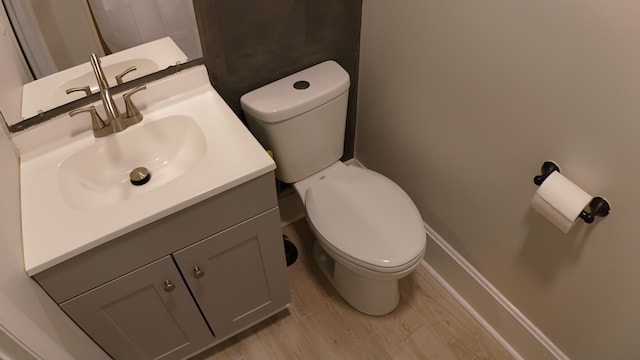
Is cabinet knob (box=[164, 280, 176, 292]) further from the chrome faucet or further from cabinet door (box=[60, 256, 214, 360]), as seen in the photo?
the chrome faucet

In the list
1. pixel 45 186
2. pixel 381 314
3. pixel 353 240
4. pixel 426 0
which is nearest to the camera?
pixel 45 186

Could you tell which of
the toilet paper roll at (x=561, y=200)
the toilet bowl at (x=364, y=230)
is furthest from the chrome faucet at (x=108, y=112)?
the toilet paper roll at (x=561, y=200)

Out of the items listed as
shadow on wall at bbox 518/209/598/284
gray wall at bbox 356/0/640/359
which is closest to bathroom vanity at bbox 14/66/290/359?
gray wall at bbox 356/0/640/359

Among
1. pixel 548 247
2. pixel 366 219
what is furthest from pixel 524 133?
pixel 366 219

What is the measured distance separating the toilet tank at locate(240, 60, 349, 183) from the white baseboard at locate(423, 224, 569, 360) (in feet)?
1.84

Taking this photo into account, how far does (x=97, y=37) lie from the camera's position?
49.0 inches

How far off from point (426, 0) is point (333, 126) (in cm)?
51

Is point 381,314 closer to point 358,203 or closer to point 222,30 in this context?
point 358,203

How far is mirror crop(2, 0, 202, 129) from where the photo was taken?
3.73 feet

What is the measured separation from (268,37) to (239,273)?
76 centimetres

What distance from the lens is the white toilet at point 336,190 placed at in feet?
4.80

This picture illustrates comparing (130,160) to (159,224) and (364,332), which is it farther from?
(364,332)

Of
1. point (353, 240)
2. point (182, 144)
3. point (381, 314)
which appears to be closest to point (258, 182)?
point (182, 144)

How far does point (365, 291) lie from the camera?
5.46ft
